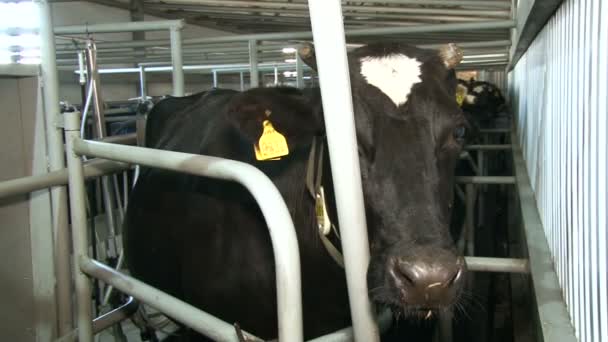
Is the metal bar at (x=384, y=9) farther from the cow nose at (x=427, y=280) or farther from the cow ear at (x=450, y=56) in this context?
the cow nose at (x=427, y=280)

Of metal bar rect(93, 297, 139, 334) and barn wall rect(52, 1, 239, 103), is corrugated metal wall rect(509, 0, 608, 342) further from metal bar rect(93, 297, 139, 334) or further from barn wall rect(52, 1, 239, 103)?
barn wall rect(52, 1, 239, 103)

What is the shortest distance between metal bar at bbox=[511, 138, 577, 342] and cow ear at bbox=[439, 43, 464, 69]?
0.61 metres

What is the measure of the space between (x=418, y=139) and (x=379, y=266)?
422mm

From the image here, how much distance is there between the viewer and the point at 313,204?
83.5 inches

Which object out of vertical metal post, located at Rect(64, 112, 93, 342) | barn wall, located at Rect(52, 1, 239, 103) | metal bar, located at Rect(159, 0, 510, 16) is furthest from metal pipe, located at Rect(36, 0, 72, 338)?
barn wall, located at Rect(52, 1, 239, 103)

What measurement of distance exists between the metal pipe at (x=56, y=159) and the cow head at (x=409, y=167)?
3.77 ft

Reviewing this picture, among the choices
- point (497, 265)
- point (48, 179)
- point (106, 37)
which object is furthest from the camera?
point (106, 37)

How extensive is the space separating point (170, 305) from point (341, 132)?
2.45 feet

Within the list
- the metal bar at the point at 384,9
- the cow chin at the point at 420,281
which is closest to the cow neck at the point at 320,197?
the cow chin at the point at 420,281

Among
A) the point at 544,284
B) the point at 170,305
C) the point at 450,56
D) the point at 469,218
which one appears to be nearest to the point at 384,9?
the point at 469,218

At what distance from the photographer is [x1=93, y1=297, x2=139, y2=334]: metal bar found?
2151mm

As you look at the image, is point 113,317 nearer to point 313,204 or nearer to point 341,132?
point 313,204

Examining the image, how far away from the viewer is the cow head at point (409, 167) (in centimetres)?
136

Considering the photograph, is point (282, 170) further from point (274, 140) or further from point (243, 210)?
point (274, 140)
